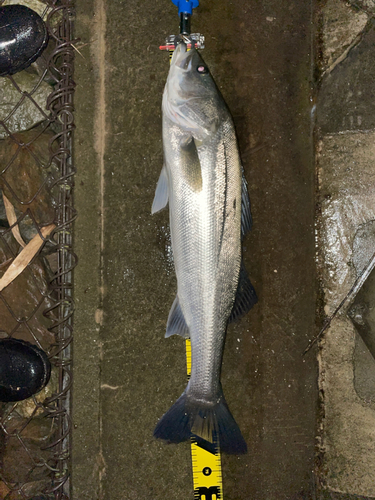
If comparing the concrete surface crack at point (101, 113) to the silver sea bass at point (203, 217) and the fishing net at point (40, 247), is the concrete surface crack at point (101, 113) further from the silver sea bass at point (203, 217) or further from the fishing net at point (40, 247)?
the silver sea bass at point (203, 217)

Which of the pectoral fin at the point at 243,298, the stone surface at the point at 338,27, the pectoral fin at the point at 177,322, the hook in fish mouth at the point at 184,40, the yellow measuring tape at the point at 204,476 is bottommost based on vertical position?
the yellow measuring tape at the point at 204,476

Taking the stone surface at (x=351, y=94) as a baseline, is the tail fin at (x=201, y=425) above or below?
below

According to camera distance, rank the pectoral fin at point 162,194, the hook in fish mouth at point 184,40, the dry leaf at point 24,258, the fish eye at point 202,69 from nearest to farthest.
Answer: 1. the fish eye at point 202,69
2. the pectoral fin at point 162,194
3. the hook in fish mouth at point 184,40
4. the dry leaf at point 24,258

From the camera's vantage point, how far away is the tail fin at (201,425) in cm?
252

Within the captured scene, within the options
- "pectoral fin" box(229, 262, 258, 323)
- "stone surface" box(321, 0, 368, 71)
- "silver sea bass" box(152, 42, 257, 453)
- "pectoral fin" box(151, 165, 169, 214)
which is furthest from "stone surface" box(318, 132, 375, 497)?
"pectoral fin" box(151, 165, 169, 214)

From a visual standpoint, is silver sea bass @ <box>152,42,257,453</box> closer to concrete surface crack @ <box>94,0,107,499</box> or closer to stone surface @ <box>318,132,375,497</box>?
concrete surface crack @ <box>94,0,107,499</box>

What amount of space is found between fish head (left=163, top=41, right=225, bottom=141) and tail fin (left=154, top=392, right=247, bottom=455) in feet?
6.19

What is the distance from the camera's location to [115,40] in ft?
9.53

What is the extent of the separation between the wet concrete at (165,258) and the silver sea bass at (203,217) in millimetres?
498

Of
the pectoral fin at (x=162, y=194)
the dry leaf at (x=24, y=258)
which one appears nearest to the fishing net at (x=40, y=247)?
the dry leaf at (x=24, y=258)

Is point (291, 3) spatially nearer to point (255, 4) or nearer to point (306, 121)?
point (255, 4)

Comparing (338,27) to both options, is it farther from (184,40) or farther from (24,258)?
(24,258)

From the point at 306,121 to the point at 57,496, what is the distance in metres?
3.77

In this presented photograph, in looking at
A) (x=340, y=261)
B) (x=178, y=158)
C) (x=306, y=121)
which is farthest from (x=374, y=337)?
(x=178, y=158)
